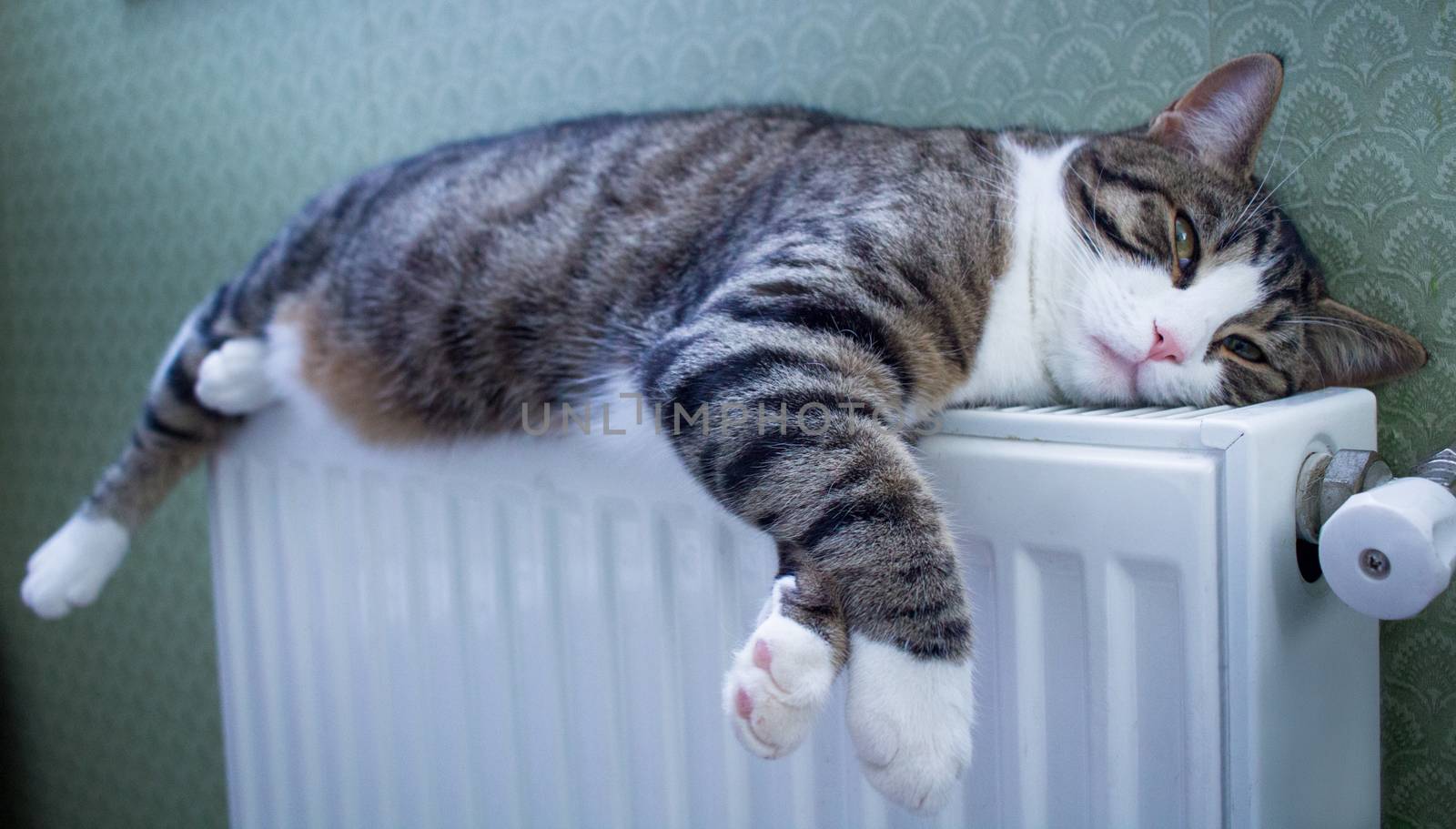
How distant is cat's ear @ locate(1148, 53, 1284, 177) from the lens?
0.75 meters

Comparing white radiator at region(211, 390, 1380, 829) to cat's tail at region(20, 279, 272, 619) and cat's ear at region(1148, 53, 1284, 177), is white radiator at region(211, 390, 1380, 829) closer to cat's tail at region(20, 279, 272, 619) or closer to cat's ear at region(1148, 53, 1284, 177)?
cat's tail at region(20, 279, 272, 619)

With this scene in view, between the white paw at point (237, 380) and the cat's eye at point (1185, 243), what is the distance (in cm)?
95

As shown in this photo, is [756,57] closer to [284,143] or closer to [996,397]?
[996,397]

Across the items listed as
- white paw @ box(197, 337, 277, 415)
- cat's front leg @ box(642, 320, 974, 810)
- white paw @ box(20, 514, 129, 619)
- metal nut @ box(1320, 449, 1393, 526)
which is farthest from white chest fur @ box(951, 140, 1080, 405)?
white paw @ box(20, 514, 129, 619)

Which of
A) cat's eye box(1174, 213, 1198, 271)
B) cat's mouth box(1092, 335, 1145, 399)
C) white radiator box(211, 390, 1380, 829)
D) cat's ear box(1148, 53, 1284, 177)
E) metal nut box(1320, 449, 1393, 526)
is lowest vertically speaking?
white radiator box(211, 390, 1380, 829)

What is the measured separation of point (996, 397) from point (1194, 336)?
15cm

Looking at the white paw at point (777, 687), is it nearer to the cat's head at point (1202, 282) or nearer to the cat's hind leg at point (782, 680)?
the cat's hind leg at point (782, 680)

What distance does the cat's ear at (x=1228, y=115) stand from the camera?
2.45 feet

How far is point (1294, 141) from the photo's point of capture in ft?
2.70

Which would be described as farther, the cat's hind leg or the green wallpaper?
the green wallpaper

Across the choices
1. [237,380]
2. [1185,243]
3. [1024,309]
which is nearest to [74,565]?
[237,380]

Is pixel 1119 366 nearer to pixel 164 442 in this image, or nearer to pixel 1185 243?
pixel 1185 243

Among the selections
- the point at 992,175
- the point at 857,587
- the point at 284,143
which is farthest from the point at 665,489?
the point at 284,143

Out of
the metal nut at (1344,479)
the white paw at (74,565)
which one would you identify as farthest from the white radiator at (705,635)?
the white paw at (74,565)
